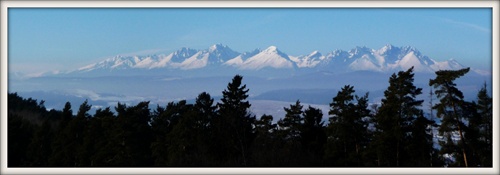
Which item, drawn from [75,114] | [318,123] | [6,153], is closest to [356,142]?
[318,123]

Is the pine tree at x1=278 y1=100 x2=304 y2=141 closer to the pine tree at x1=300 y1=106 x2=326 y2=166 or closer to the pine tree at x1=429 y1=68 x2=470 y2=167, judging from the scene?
the pine tree at x1=300 y1=106 x2=326 y2=166

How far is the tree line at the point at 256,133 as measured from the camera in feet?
57.4

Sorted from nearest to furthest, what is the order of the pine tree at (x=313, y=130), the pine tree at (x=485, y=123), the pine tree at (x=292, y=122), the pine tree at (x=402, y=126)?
1. the pine tree at (x=485, y=123)
2. the pine tree at (x=402, y=126)
3. the pine tree at (x=313, y=130)
4. the pine tree at (x=292, y=122)

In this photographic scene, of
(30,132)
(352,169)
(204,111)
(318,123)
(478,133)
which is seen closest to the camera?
(352,169)

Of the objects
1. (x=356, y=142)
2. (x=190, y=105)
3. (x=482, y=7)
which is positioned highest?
(x=482, y=7)

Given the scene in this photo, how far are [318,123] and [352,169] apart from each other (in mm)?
14442

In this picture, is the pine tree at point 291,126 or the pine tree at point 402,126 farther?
the pine tree at point 291,126
